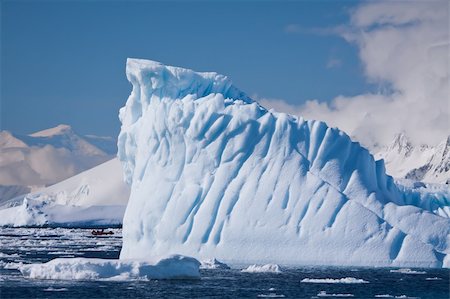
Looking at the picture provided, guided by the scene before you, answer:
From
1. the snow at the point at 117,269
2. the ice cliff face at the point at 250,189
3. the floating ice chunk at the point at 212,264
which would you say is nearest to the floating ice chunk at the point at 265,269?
the floating ice chunk at the point at 212,264

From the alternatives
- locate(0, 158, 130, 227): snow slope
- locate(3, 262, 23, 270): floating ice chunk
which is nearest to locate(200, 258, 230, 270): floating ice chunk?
locate(3, 262, 23, 270): floating ice chunk

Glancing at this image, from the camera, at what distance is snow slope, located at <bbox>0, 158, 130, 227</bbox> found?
107875 mm

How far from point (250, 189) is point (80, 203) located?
95.6m

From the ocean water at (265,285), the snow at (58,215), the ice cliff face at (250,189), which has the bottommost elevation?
the ocean water at (265,285)

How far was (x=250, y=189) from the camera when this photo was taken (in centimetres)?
3800

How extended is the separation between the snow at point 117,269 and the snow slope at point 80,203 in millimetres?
75412

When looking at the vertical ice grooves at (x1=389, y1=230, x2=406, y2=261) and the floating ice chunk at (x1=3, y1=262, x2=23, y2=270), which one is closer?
the vertical ice grooves at (x1=389, y1=230, x2=406, y2=261)

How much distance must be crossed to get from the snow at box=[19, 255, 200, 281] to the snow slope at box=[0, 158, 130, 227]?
2969 inches

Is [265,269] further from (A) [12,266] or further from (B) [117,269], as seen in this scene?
(A) [12,266]

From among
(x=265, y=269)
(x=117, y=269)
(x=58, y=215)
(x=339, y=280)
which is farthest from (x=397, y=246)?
(x=58, y=215)

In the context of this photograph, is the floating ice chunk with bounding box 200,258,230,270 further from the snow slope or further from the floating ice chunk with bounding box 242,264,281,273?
the snow slope

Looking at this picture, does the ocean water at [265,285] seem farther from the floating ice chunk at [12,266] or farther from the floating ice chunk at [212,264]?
the floating ice chunk at [212,264]

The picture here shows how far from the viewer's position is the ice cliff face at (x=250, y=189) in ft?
119

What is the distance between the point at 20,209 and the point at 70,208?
6.96 metres
